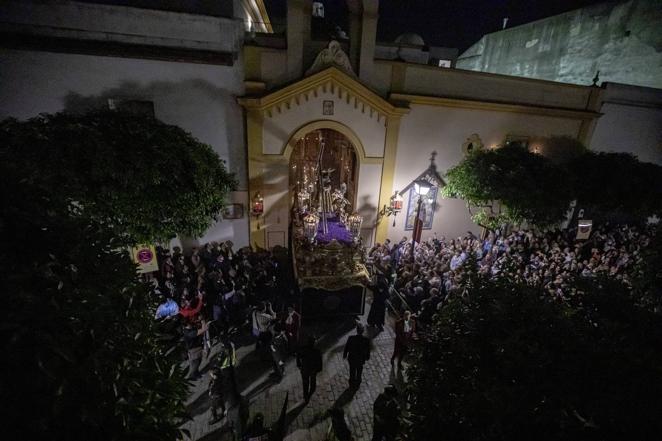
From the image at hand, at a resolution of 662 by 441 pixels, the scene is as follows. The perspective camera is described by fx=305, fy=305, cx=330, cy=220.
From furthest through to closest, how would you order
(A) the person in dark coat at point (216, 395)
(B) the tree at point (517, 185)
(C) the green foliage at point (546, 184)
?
(C) the green foliage at point (546, 184) < (B) the tree at point (517, 185) < (A) the person in dark coat at point (216, 395)

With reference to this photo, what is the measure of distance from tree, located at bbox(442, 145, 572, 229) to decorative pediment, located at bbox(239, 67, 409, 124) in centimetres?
413

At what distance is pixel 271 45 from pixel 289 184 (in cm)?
562

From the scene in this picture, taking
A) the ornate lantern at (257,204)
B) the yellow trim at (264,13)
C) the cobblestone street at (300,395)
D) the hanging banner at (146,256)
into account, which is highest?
the yellow trim at (264,13)

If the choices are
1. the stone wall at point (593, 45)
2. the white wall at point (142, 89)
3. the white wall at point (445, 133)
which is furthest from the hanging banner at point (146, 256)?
the stone wall at point (593, 45)

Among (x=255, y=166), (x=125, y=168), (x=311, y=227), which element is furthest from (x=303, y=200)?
(x=125, y=168)

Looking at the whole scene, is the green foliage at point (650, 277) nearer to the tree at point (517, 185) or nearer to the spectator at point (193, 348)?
the tree at point (517, 185)

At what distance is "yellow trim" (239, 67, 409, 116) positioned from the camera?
1177 cm

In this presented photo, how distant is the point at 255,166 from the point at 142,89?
15.6 feet

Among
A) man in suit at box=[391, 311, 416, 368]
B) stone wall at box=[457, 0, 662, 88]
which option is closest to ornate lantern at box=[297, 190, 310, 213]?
man in suit at box=[391, 311, 416, 368]

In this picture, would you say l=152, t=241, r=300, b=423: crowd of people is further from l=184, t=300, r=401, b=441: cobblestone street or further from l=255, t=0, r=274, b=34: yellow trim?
l=255, t=0, r=274, b=34: yellow trim

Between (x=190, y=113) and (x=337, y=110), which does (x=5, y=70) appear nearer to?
(x=190, y=113)

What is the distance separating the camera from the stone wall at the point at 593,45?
17531mm

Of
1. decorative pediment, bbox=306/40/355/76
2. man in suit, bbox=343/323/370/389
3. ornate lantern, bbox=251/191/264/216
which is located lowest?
man in suit, bbox=343/323/370/389

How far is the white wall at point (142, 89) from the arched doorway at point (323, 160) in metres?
2.70
